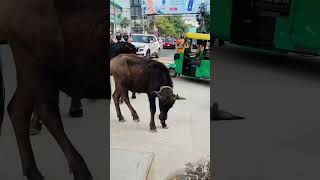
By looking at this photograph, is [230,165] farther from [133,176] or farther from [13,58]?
[13,58]

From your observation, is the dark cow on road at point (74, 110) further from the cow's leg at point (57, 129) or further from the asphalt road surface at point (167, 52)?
the asphalt road surface at point (167, 52)

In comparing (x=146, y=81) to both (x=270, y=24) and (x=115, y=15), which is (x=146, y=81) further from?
(x=270, y=24)

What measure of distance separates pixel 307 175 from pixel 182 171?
740mm

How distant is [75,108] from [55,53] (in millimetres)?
329

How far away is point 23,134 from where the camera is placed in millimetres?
2045

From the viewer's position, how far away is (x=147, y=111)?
2.18 metres

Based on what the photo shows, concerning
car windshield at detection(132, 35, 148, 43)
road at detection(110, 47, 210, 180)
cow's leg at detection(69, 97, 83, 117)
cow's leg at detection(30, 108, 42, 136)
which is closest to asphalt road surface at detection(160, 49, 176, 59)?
road at detection(110, 47, 210, 180)

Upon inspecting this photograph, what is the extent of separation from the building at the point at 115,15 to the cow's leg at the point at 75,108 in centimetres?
43

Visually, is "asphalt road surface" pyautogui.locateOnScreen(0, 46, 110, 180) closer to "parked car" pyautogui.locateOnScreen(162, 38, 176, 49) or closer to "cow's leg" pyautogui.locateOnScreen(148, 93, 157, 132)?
"cow's leg" pyautogui.locateOnScreen(148, 93, 157, 132)

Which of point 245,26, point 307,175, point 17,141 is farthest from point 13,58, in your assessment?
point 307,175

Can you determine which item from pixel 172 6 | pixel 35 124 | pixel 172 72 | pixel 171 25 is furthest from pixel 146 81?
pixel 35 124

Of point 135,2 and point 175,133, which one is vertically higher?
point 135,2

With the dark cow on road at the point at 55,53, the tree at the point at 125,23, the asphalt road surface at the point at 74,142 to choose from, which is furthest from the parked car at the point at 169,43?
the asphalt road surface at the point at 74,142

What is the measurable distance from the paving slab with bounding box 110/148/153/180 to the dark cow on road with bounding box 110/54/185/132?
0.18m
